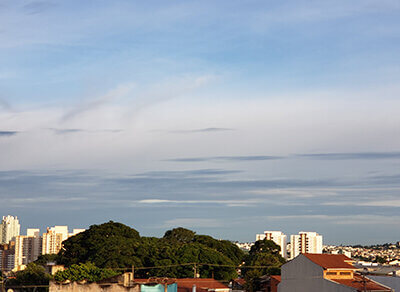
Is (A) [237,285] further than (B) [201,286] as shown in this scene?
Yes

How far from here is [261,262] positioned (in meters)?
98.3

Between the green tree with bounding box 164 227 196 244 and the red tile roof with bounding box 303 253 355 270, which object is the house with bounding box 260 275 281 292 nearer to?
the red tile roof with bounding box 303 253 355 270

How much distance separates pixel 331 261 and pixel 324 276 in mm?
2384

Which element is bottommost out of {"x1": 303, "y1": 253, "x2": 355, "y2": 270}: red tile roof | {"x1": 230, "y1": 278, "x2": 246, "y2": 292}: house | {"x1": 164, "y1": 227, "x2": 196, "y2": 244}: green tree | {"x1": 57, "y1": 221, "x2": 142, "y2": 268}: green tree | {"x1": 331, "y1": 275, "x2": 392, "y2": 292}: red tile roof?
{"x1": 230, "y1": 278, "x2": 246, "y2": 292}: house

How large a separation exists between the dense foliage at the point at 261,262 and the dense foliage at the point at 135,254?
5089mm

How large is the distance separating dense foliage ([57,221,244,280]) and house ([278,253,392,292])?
73.2ft

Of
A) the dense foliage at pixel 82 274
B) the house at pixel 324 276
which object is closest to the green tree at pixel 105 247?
the dense foliage at pixel 82 274

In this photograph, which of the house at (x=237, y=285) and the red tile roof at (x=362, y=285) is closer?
the red tile roof at (x=362, y=285)

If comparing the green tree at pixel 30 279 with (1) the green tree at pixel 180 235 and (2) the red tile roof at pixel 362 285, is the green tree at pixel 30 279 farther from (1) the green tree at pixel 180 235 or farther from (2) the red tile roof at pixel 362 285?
(2) the red tile roof at pixel 362 285

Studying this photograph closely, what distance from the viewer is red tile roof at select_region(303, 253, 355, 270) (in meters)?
60.7

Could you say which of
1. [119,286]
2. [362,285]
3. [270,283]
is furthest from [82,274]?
[362,285]

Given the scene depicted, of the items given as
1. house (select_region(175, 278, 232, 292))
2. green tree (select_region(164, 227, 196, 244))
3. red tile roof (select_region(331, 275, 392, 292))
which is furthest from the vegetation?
green tree (select_region(164, 227, 196, 244))

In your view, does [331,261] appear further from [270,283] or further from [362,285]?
[270,283]

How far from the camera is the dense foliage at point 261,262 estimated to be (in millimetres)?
80250
